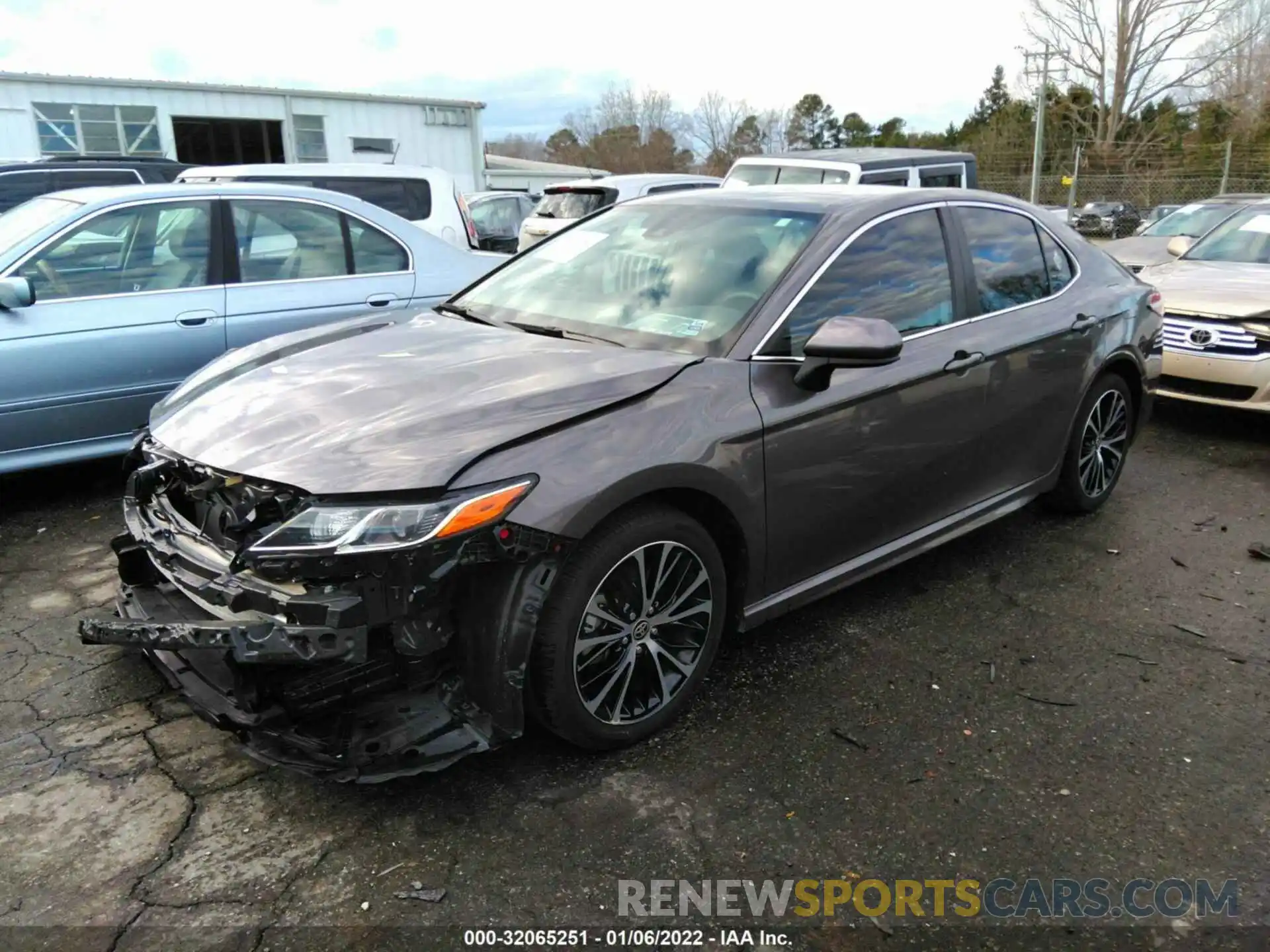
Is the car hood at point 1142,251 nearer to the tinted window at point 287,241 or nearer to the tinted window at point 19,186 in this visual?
the tinted window at point 287,241

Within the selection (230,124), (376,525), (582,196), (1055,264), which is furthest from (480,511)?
(230,124)

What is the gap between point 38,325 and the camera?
4.69m

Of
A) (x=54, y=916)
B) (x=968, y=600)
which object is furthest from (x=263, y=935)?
(x=968, y=600)

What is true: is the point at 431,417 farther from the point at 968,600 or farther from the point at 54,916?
the point at 968,600

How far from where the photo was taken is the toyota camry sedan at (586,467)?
8.16 ft

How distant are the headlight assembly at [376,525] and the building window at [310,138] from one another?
22.8 meters

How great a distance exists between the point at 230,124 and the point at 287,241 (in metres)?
21.1

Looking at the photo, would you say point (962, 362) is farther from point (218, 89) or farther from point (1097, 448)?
point (218, 89)

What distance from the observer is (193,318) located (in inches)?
203

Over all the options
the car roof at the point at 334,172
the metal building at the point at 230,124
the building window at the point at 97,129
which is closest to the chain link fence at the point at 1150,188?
the metal building at the point at 230,124

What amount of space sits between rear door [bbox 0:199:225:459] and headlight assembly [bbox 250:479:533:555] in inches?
114

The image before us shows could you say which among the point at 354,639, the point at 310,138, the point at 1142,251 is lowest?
the point at 354,639

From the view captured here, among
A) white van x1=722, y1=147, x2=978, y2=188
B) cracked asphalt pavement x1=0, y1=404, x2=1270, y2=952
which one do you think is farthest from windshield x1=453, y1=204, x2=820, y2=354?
white van x1=722, y1=147, x2=978, y2=188

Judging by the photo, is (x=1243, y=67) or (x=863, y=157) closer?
(x=863, y=157)
